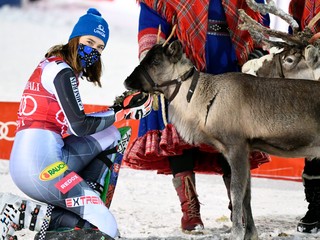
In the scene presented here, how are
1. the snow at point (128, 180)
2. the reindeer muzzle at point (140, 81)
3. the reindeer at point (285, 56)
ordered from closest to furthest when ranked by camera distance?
the reindeer muzzle at point (140, 81) → the reindeer at point (285, 56) → the snow at point (128, 180)

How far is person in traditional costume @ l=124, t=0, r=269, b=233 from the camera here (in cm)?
454

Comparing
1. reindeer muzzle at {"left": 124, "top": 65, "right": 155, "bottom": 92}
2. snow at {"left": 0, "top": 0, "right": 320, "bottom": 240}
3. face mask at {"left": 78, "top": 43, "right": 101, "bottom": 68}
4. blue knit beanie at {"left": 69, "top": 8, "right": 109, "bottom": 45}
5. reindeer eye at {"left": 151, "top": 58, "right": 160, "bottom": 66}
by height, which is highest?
blue knit beanie at {"left": 69, "top": 8, "right": 109, "bottom": 45}

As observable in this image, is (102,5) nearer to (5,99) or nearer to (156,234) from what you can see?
(5,99)

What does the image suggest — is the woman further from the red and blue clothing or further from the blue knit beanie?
the red and blue clothing

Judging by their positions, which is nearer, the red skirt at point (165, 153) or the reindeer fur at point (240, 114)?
the reindeer fur at point (240, 114)

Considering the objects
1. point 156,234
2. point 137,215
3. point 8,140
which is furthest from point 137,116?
point 8,140

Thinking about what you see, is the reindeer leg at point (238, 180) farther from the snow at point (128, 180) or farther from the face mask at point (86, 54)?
the face mask at point (86, 54)

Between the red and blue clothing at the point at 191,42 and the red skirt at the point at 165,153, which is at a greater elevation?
the red and blue clothing at the point at 191,42

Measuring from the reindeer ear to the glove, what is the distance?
0.28 m

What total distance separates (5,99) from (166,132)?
4341mm

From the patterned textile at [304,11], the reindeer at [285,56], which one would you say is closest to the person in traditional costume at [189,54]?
the reindeer at [285,56]

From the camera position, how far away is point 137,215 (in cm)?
516

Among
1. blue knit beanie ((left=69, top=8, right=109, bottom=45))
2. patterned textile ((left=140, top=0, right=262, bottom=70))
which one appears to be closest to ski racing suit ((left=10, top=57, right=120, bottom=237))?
blue knit beanie ((left=69, top=8, right=109, bottom=45))

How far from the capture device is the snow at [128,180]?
4.80 metres
